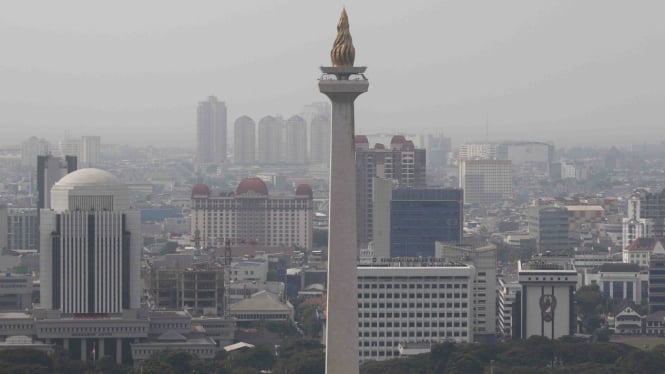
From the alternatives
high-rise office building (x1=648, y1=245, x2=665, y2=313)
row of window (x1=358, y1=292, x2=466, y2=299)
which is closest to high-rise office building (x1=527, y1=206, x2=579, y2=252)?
high-rise office building (x1=648, y1=245, x2=665, y2=313)

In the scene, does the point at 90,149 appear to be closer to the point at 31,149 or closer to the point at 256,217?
the point at 31,149

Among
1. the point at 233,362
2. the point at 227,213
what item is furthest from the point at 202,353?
the point at 227,213

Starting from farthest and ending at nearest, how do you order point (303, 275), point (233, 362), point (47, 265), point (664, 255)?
point (303, 275), point (664, 255), point (47, 265), point (233, 362)

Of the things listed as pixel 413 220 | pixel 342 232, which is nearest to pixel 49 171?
pixel 413 220

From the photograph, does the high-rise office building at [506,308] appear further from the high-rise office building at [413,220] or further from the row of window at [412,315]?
the high-rise office building at [413,220]

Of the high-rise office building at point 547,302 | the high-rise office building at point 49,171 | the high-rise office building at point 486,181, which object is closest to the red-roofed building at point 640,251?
the high-rise office building at point 547,302

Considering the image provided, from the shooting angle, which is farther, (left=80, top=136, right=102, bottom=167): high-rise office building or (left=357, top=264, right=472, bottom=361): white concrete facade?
(left=80, top=136, right=102, bottom=167): high-rise office building

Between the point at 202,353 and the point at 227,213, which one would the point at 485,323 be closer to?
the point at 202,353

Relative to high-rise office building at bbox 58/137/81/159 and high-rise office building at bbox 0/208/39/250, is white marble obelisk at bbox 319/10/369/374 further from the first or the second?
high-rise office building at bbox 58/137/81/159
